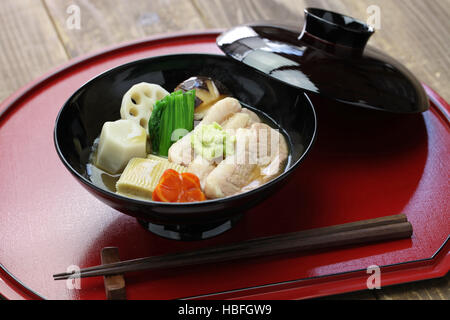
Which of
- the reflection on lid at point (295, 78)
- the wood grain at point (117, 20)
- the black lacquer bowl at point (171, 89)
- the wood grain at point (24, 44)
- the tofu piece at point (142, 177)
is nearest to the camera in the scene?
the black lacquer bowl at point (171, 89)

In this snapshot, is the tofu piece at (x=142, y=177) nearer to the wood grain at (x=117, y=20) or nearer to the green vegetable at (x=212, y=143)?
the green vegetable at (x=212, y=143)

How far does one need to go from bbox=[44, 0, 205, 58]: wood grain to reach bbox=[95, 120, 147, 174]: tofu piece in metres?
0.89

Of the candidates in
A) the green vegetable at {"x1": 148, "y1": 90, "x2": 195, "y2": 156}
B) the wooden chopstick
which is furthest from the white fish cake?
the wooden chopstick

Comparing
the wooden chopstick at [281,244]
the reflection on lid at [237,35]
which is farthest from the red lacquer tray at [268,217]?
the reflection on lid at [237,35]

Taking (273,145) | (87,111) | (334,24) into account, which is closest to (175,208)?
(273,145)

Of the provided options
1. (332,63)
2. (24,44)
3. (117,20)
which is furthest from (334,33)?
(24,44)

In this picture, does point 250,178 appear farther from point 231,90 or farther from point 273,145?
point 231,90

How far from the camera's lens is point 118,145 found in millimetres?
1449

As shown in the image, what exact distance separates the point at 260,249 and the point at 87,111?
0.62 metres

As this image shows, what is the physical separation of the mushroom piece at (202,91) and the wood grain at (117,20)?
2.50ft

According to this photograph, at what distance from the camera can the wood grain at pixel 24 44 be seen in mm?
2129

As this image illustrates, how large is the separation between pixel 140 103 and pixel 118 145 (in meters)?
0.20

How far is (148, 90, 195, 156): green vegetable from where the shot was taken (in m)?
1.55

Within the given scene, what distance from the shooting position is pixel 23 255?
1.39 m
